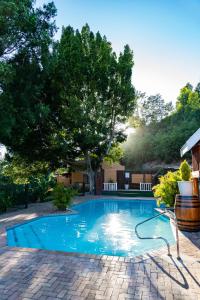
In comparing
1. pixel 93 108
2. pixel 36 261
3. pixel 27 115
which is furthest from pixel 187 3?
pixel 93 108

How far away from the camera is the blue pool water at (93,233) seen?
6.76 meters

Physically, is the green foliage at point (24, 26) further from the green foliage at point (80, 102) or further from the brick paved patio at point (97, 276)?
the brick paved patio at point (97, 276)

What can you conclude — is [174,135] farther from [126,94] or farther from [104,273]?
[104,273]

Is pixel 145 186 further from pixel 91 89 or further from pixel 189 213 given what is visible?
pixel 189 213

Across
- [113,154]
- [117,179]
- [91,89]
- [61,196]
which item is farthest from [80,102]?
[117,179]

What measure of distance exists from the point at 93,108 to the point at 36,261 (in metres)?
13.2

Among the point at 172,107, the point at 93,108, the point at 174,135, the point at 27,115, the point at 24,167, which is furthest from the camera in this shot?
the point at 172,107

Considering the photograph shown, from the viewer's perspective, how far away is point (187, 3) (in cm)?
637

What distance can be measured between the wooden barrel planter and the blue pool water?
870 millimetres

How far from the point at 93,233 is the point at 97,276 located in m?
4.78

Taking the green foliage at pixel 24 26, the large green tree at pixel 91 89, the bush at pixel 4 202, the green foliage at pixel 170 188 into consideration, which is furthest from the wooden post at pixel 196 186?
the large green tree at pixel 91 89

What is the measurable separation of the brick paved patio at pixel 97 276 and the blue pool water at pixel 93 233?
178 cm

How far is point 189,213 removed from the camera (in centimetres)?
626

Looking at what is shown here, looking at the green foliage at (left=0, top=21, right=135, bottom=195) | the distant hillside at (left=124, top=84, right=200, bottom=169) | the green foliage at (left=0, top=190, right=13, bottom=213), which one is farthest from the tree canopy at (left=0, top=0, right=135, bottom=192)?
the distant hillside at (left=124, top=84, right=200, bottom=169)
